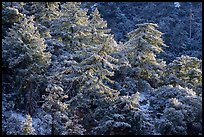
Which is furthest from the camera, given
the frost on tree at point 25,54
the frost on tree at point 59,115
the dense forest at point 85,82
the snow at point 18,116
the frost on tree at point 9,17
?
the frost on tree at point 9,17

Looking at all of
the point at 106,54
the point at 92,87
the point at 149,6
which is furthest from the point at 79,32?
the point at 149,6

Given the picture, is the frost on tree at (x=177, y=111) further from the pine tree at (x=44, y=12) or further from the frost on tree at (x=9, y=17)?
the frost on tree at (x=9, y=17)

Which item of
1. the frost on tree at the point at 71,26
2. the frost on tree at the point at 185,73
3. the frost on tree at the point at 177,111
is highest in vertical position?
the frost on tree at the point at 71,26

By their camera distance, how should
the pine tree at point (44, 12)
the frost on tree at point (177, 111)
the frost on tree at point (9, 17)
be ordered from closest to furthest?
the frost on tree at point (177, 111) < the frost on tree at point (9, 17) < the pine tree at point (44, 12)

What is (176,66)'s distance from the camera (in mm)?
24516

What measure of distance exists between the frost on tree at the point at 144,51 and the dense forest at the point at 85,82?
71 mm

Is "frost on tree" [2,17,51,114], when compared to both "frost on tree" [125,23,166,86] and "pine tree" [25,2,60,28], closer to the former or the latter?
"pine tree" [25,2,60,28]

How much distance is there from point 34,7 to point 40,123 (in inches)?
407

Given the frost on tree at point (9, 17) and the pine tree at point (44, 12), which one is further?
the pine tree at point (44, 12)

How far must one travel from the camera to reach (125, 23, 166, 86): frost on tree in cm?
2419

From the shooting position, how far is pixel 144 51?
961 inches

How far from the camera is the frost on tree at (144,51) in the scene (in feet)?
79.4

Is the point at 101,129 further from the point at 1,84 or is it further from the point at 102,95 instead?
the point at 1,84

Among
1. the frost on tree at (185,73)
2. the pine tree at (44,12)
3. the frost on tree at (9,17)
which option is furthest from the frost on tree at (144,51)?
the frost on tree at (9,17)
